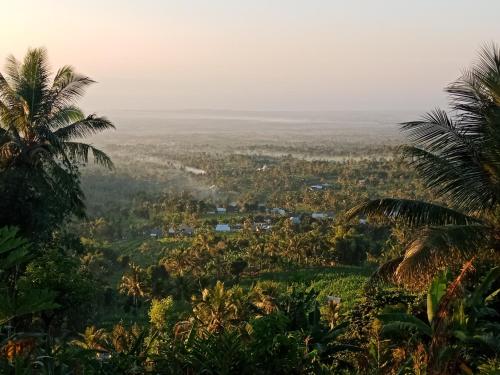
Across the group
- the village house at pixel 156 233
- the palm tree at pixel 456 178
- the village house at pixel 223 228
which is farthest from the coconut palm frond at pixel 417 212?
the village house at pixel 156 233

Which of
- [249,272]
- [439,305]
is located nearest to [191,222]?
[249,272]

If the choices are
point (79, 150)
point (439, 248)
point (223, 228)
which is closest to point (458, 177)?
point (439, 248)

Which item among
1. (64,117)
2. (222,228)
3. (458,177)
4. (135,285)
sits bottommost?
(222,228)

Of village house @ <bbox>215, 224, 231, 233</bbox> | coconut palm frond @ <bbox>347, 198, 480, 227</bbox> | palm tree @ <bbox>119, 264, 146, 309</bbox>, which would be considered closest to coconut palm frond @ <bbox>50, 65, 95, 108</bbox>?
coconut palm frond @ <bbox>347, 198, 480, 227</bbox>

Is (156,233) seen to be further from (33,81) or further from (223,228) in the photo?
(33,81)

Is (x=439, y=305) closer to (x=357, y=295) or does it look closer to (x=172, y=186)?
(x=357, y=295)

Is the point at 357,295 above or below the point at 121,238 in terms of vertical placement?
above

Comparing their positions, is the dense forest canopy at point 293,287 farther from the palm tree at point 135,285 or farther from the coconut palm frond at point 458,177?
the palm tree at point 135,285
